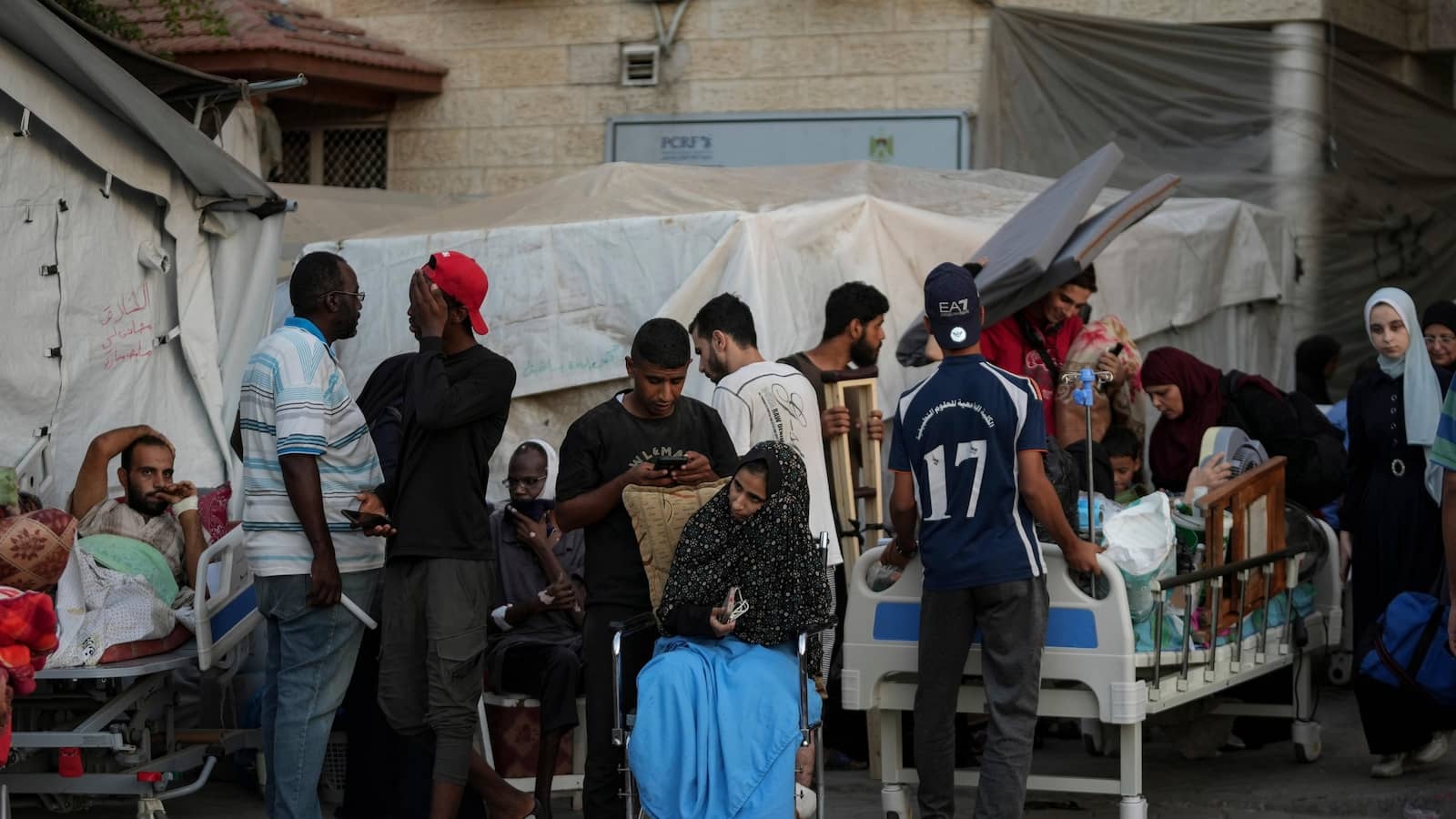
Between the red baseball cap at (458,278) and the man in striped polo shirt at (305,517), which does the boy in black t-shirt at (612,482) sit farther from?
the man in striped polo shirt at (305,517)

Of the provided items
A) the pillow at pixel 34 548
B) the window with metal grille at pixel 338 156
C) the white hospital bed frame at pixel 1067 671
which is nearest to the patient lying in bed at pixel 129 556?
the pillow at pixel 34 548

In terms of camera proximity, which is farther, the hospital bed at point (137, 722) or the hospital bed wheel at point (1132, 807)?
the hospital bed at point (137, 722)

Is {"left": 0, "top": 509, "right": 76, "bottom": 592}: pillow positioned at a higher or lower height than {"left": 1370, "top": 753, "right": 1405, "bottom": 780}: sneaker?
higher

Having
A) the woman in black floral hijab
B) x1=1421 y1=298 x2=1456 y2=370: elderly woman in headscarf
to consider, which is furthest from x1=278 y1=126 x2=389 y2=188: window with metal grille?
the woman in black floral hijab

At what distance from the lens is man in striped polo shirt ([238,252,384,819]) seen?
18.4ft

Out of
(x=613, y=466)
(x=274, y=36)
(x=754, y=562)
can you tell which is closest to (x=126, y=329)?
(x=613, y=466)

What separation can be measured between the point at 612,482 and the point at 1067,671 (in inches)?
63.2

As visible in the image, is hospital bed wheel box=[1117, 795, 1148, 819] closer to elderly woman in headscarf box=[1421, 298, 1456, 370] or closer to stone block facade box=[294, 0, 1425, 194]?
elderly woman in headscarf box=[1421, 298, 1456, 370]

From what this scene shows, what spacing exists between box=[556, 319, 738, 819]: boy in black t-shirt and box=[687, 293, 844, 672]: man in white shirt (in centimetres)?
77

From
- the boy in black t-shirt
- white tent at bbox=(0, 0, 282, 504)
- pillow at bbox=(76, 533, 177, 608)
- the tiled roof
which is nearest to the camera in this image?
the boy in black t-shirt

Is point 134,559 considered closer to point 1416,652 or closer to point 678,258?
point 678,258

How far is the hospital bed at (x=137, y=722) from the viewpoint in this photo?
21.1 ft

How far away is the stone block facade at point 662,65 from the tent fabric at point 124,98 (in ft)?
20.2

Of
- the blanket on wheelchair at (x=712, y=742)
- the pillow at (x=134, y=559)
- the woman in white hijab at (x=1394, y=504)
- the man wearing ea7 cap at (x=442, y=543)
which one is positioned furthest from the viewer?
the woman in white hijab at (x=1394, y=504)
